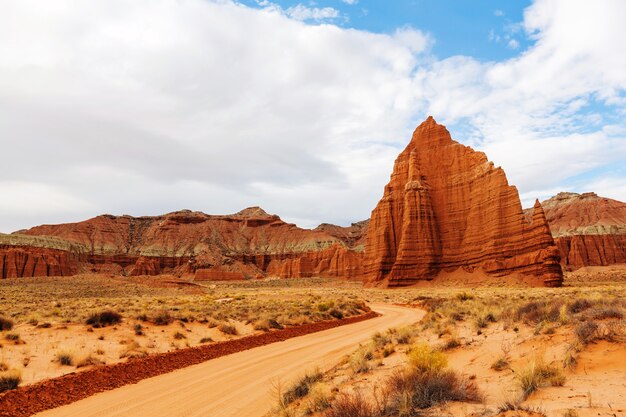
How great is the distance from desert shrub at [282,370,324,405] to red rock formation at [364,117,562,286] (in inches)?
2304

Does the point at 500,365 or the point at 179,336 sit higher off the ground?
the point at 500,365

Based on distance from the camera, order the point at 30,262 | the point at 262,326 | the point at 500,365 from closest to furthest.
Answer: the point at 500,365, the point at 262,326, the point at 30,262

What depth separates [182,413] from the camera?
903 cm

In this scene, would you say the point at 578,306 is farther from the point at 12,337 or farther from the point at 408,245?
the point at 408,245

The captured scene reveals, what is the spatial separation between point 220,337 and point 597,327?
15.2 metres

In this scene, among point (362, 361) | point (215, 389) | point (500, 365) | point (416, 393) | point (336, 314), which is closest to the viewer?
point (416, 393)

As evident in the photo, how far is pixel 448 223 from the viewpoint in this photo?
3211 inches

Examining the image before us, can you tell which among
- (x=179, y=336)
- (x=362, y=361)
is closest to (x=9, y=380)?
(x=179, y=336)

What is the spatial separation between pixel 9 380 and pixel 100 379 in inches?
88.6

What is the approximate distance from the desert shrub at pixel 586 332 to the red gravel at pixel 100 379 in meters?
11.6

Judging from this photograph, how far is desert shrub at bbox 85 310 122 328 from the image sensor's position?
1836 cm

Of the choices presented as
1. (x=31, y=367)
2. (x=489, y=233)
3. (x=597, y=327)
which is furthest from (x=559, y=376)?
(x=489, y=233)

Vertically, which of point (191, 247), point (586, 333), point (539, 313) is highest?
point (191, 247)

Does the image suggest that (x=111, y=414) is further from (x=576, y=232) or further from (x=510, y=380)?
(x=576, y=232)
